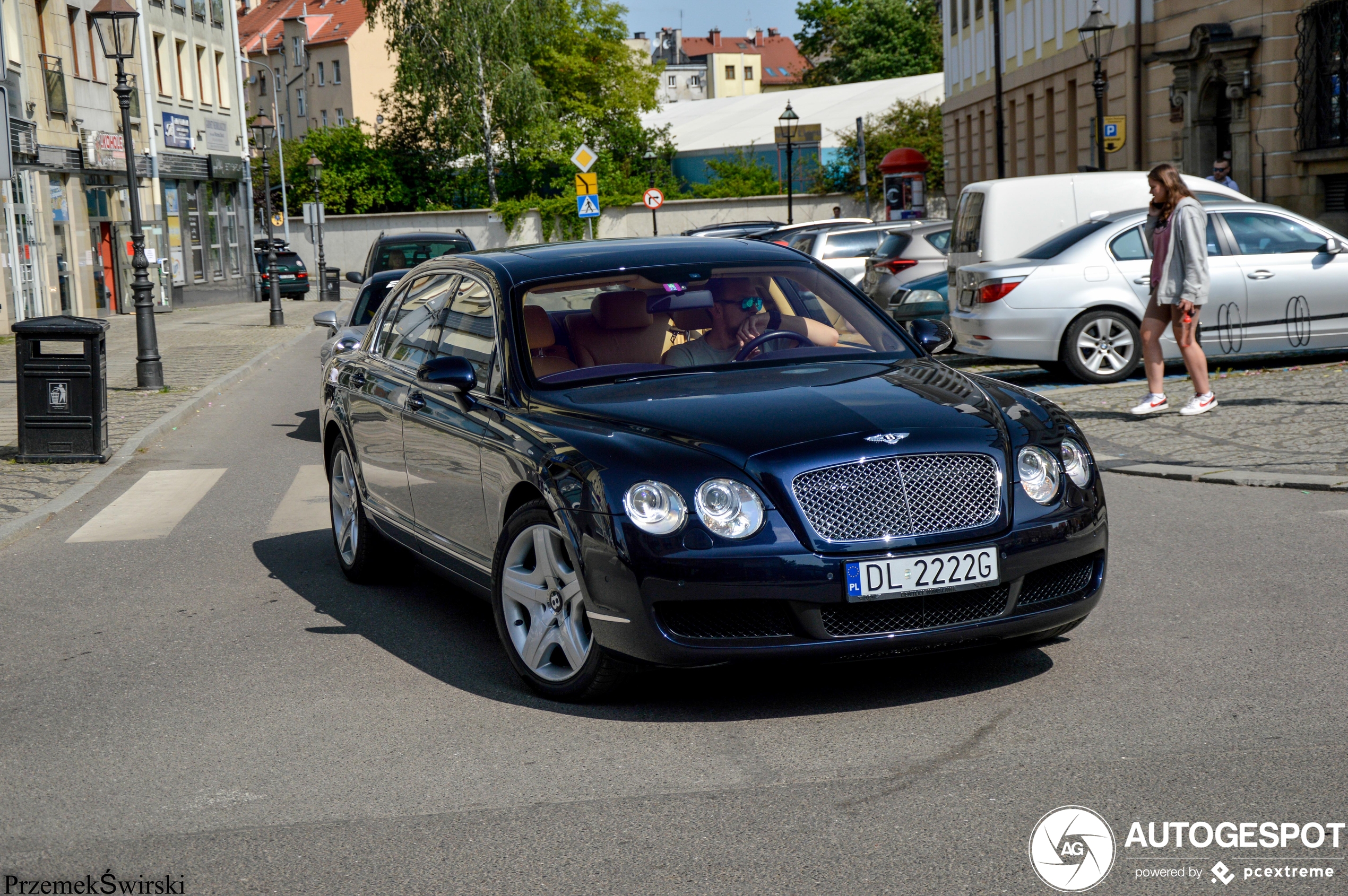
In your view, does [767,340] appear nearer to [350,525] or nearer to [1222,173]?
[350,525]

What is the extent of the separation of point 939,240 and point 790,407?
14.5 m

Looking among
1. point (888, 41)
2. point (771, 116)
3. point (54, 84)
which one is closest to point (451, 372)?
point (54, 84)

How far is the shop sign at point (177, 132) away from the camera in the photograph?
1699 inches

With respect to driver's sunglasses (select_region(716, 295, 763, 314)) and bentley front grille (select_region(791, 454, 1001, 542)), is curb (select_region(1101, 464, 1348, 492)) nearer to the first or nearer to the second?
Answer: driver's sunglasses (select_region(716, 295, 763, 314))

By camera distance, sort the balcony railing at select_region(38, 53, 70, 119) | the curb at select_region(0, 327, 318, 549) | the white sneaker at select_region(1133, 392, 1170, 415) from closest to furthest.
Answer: the curb at select_region(0, 327, 318, 549), the white sneaker at select_region(1133, 392, 1170, 415), the balcony railing at select_region(38, 53, 70, 119)

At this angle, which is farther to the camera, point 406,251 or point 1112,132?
point 1112,132

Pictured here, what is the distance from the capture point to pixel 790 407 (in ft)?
16.6

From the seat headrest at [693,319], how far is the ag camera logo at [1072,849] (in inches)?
100

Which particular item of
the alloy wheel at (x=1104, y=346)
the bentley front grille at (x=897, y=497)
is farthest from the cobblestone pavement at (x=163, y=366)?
the alloy wheel at (x=1104, y=346)

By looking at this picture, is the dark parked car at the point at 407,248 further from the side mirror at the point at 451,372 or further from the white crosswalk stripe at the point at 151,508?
the side mirror at the point at 451,372

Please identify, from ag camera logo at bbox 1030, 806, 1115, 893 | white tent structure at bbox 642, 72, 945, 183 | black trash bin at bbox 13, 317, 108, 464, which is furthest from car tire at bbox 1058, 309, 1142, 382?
white tent structure at bbox 642, 72, 945, 183

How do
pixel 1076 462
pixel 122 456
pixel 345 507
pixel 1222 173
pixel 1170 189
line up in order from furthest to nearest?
pixel 1222 173
pixel 122 456
pixel 1170 189
pixel 345 507
pixel 1076 462

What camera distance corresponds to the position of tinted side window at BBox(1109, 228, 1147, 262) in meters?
13.6

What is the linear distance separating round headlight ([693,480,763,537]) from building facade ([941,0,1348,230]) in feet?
73.4
